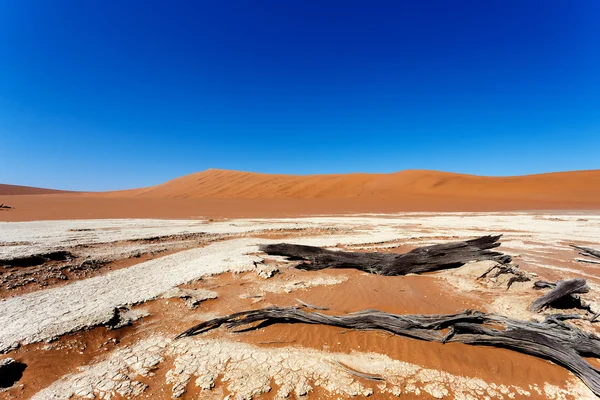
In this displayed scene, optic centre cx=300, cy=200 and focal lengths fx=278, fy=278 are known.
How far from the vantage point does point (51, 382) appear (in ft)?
10.4

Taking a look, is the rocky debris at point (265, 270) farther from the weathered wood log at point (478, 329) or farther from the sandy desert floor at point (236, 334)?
the weathered wood log at point (478, 329)

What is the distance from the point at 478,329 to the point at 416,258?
370 cm

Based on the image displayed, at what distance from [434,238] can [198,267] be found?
32.7ft

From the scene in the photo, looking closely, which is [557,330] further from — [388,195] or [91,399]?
[388,195]

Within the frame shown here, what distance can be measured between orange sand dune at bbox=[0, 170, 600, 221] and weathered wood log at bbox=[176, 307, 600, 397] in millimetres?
26149

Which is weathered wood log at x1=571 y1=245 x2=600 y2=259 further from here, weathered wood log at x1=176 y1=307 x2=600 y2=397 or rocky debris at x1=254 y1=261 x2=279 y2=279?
rocky debris at x1=254 y1=261 x2=279 y2=279

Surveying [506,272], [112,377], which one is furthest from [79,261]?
[506,272]

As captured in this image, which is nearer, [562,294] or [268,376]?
[268,376]

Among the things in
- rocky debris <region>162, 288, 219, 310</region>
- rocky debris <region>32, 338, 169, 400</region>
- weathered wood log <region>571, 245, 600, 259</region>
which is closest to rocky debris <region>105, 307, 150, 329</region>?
rocky debris <region>162, 288, 219, 310</region>

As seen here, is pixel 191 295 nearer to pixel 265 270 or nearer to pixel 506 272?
pixel 265 270

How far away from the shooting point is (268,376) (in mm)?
3281

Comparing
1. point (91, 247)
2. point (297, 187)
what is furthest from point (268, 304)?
point (297, 187)

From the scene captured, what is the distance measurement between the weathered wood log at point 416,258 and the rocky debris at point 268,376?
13.4 feet

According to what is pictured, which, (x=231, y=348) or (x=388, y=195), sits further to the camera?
(x=388, y=195)
